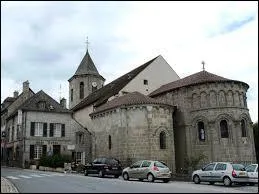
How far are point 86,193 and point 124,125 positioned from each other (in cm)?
1860

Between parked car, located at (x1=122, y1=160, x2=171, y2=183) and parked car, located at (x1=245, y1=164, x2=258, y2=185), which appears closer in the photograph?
parked car, located at (x1=245, y1=164, x2=258, y2=185)

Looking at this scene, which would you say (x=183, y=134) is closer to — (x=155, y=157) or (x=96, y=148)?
(x=155, y=157)

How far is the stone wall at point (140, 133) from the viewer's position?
99.7 feet

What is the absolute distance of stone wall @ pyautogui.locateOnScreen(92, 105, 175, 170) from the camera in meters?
30.4

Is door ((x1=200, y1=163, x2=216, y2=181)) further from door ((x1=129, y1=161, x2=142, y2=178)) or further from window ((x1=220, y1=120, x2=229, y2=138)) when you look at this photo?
window ((x1=220, y1=120, x2=229, y2=138))

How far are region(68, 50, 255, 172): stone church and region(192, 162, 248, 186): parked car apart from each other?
9.53 m

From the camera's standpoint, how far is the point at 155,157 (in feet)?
99.3

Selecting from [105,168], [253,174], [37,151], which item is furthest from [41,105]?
[253,174]

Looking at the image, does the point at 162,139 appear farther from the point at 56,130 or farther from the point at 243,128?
the point at 56,130

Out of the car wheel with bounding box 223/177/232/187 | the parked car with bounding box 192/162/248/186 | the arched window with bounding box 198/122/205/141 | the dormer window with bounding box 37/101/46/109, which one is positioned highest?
the dormer window with bounding box 37/101/46/109

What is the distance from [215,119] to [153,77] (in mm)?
10823

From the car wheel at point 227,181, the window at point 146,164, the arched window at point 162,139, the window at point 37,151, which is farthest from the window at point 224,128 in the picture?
the window at point 37,151

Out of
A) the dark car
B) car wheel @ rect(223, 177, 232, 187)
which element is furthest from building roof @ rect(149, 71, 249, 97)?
car wheel @ rect(223, 177, 232, 187)

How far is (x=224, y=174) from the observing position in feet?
64.9
